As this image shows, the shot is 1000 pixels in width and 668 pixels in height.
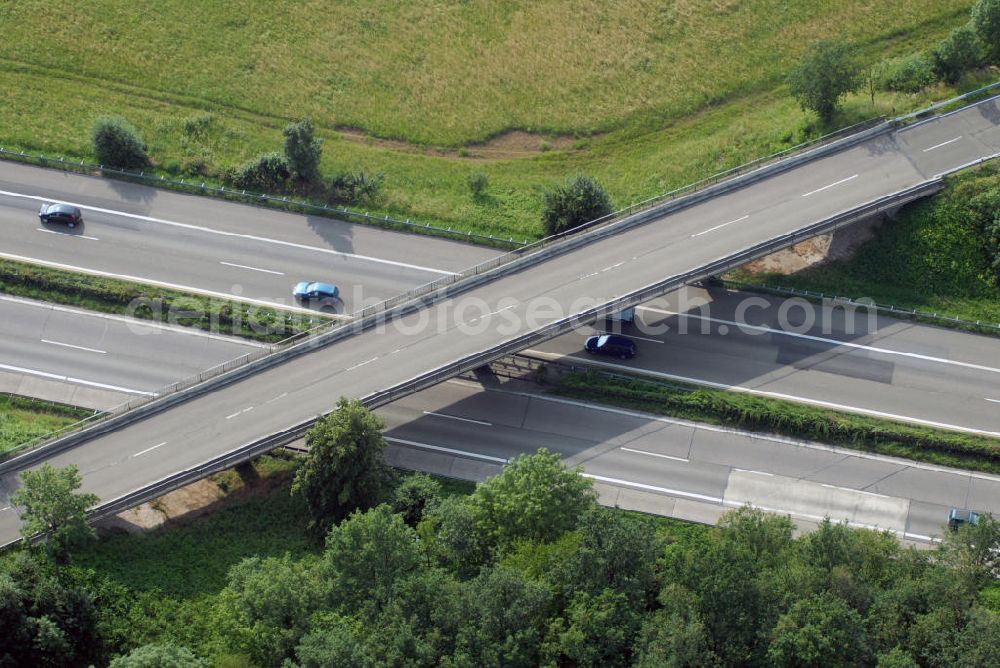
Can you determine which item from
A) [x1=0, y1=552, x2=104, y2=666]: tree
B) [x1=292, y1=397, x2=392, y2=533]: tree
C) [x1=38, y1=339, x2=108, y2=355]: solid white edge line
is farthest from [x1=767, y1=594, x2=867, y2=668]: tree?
[x1=38, y1=339, x2=108, y2=355]: solid white edge line

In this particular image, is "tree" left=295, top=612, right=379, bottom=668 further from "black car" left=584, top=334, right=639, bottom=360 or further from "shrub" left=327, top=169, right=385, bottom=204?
"shrub" left=327, top=169, right=385, bottom=204

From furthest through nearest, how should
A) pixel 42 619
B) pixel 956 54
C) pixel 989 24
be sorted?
1. pixel 989 24
2. pixel 956 54
3. pixel 42 619

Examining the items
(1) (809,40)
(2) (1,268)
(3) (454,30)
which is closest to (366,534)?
(2) (1,268)

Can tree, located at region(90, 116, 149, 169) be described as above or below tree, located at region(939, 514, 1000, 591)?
above

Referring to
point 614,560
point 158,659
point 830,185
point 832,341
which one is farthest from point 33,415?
point 830,185

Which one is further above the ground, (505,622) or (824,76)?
(824,76)

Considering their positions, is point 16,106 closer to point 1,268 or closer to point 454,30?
point 1,268

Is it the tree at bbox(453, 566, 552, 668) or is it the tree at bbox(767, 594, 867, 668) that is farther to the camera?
the tree at bbox(453, 566, 552, 668)

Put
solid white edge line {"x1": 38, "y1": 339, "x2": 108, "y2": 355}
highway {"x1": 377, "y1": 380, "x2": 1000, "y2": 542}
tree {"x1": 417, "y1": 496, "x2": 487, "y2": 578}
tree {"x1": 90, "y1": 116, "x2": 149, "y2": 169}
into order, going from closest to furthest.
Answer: tree {"x1": 417, "y1": 496, "x2": 487, "y2": 578}, highway {"x1": 377, "y1": 380, "x2": 1000, "y2": 542}, solid white edge line {"x1": 38, "y1": 339, "x2": 108, "y2": 355}, tree {"x1": 90, "y1": 116, "x2": 149, "y2": 169}

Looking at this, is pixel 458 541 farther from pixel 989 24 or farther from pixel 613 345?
pixel 989 24
